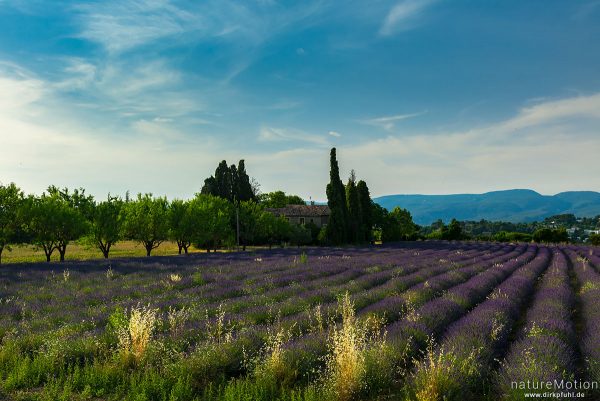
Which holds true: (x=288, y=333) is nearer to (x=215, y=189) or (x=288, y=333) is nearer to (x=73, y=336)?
(x=73, y=336)

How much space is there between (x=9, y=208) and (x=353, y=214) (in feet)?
129

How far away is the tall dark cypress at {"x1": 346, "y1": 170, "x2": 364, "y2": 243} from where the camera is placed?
5569 cm

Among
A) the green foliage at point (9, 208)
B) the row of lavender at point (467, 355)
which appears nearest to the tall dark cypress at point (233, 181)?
the green foliage at point (9, 208)

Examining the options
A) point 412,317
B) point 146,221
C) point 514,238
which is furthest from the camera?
point 514,238

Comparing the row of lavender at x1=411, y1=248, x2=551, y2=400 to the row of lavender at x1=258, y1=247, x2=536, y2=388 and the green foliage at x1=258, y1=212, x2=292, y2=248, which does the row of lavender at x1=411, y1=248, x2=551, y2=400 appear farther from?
the green foliage at x1=258, y1=212, x2=292, y2=248

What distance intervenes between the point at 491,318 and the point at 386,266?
12104 mm

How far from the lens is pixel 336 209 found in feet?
179

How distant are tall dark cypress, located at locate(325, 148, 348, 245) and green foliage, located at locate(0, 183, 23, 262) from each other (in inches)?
1354

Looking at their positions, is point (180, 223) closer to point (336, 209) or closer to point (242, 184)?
point (336, 209)

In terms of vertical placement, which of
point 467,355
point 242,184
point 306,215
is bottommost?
point 467,355

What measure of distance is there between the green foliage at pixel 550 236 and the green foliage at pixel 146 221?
62128 mm

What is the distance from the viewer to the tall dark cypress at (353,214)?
55688 mm

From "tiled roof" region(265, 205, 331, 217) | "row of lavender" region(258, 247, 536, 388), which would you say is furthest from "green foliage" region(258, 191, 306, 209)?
"row of lavender" region(258, 247, 536, 388)

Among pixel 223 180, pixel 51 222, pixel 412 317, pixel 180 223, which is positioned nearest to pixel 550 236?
pixel 223 180
